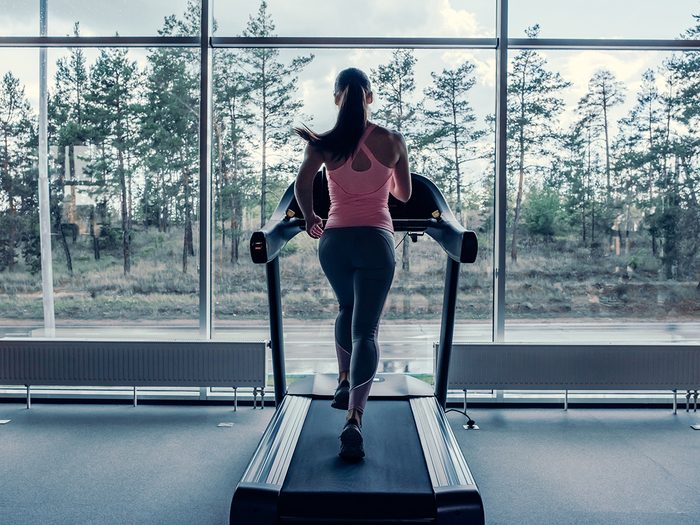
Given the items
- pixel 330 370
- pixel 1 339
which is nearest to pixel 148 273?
pixel 1 339

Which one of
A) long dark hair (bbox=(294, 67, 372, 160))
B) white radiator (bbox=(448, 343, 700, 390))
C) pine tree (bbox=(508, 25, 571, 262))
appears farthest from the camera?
pine tree (bbox=(508, 25, 571, 262))

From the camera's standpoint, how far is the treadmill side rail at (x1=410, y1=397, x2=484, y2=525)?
81.1 inches

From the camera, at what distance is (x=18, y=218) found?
4.63 meters

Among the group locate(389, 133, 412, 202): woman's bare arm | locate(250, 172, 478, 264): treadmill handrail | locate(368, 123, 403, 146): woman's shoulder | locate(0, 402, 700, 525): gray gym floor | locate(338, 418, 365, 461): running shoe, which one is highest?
locate(368, 123, 403, 146): woman's shoulder

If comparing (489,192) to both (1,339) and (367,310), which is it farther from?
(1,339)

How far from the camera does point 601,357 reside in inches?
163

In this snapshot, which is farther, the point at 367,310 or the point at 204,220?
the point at 204,220

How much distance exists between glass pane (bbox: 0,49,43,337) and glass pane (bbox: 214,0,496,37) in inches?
69.1

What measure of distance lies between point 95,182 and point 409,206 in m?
2.58

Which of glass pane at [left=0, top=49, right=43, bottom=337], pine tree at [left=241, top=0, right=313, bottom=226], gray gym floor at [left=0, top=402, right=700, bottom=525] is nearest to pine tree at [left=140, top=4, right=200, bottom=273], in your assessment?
pine tree at [left=241, top=0, right=313, bottom=226]

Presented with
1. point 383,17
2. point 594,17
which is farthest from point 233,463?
point 594,17

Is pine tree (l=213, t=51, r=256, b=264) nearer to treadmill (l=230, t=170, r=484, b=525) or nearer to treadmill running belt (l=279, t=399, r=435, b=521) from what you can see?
treadmill (l=230, t=170, r=484, b=525)

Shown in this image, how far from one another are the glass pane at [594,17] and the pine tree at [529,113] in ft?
0.79

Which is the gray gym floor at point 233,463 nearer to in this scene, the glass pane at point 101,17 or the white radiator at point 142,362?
the white radiator at point 142,362
